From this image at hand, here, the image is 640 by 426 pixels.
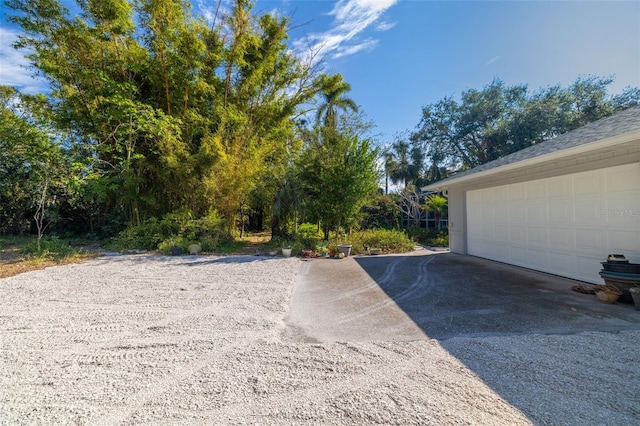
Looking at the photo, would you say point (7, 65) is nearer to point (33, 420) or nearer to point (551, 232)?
point (33, 420)

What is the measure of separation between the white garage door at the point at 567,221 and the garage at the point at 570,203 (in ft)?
0.03

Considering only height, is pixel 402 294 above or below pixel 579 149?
below

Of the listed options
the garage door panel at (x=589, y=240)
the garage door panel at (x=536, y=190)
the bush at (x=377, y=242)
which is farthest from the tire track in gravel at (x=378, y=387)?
the bush at (x=377, y=242)

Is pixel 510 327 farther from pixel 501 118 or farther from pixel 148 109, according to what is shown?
pixel 501 118

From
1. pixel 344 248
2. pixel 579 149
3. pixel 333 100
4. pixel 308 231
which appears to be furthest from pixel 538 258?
pixel 333 100

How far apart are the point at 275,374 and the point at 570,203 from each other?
5.47 meters

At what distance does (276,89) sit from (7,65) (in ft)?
24.4

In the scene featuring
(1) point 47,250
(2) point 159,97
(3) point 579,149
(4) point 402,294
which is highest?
(2) point 159,97

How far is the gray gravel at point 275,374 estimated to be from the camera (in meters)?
1.49

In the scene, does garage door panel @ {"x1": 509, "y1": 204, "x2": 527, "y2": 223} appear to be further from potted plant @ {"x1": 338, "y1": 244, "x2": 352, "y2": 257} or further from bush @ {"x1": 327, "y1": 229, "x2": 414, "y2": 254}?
potted plant @ {"x1": 338, "y1": 244, "x2": 352, "y2": 257}

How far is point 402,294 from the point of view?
12.8 feet

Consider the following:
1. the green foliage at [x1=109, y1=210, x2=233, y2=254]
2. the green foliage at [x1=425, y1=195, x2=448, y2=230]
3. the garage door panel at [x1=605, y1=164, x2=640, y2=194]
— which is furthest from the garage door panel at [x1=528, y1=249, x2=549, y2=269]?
the green foliage at [x1=109, y1=210, x2=233, y2=254]

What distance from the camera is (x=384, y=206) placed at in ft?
40.3

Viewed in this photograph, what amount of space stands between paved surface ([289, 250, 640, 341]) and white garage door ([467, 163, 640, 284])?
410mm
